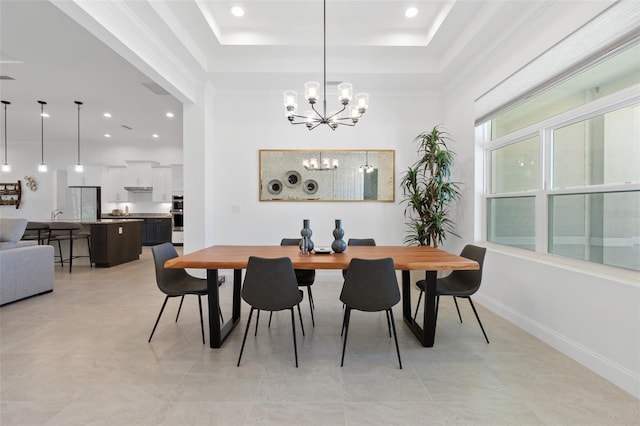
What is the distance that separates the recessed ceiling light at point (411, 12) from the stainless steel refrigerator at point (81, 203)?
9.24 metres

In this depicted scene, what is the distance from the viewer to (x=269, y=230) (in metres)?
4.53

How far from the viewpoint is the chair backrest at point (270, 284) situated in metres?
2.04

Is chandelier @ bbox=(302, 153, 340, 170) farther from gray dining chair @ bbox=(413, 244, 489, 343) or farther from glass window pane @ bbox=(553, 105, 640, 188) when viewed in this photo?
glass window pane @ bbox=(553, 105, 640, 188)

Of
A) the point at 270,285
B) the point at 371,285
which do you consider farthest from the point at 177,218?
the point at 371,285

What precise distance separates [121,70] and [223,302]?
3.55 meters

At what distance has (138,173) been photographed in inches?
324

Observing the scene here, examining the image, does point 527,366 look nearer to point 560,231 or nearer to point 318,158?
point 560,231

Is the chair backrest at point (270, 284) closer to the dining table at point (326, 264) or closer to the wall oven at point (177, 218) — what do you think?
the dining table at point (326, 264)

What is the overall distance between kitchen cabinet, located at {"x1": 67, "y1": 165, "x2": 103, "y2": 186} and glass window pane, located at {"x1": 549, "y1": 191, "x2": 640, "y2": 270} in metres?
10.5

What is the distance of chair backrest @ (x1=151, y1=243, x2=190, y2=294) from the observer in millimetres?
2422

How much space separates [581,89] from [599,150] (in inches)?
21.6

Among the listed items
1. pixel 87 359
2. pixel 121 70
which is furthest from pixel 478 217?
pixel 121 70

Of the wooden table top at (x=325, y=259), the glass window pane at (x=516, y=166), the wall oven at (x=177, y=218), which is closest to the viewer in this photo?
the wooden table top at (x=325, y=259)

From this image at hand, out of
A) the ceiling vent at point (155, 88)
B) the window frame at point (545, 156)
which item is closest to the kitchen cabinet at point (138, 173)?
the ceiling vent at point (155, 88)
